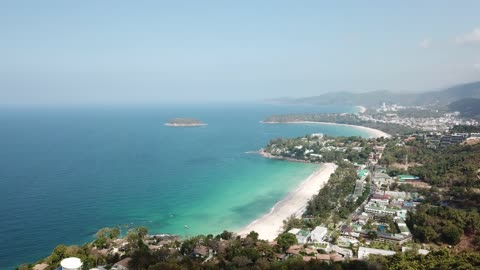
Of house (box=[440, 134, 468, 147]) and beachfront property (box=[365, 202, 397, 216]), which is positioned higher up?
house (box=[440, 134, 468, 147])

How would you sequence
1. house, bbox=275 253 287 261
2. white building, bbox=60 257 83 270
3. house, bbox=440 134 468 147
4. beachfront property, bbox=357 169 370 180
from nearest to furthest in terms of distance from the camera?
white building, bbox=60 257 83 270 → house, bbox=275 253 287 261 → beachfront property, bbox=357 169 370 180 → house, bbox=440 134 468 147

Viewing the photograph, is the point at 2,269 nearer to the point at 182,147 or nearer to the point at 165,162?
the point at 165,162

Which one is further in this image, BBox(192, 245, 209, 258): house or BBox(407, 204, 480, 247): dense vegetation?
BBox(407, 204, 480, 247): dense vegetation

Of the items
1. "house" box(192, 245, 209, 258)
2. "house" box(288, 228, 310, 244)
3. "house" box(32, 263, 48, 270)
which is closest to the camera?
"house" box(32, 263, 48, 270)

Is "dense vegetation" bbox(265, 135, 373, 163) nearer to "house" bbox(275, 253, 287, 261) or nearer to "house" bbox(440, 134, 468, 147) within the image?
"house" bbox(440, 134, 468, 147)

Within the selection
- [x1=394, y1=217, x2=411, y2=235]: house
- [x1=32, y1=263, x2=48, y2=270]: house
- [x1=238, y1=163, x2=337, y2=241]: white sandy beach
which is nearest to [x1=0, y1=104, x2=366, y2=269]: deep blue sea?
[x1=238, y1=163, x2=337, y2=241]: white sandy beach

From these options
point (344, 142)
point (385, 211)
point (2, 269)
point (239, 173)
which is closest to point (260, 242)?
point (385, 211)

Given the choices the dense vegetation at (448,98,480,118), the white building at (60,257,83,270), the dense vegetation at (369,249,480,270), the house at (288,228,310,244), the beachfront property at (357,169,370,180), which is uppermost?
the dense vegetation at (448,98,480,118)

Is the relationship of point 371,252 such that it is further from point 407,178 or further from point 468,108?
point 468,108

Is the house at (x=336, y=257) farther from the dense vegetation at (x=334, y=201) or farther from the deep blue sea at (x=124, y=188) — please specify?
the deep blue sea at (x=124, y=188)
